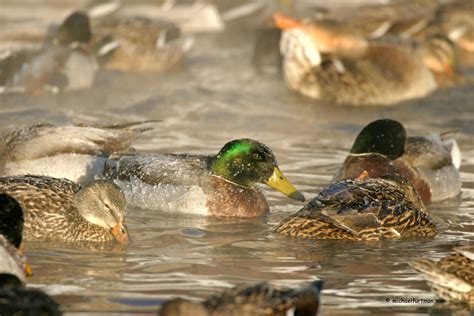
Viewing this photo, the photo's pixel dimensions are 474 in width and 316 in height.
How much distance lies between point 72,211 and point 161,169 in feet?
4.52

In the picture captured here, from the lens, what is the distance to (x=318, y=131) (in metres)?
14.2

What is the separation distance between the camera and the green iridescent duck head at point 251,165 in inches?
422

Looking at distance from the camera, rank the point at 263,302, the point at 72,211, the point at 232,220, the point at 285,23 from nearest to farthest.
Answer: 1. the point at 263,302
2. the point at 72,211
3. the point at 232,220
4. the point at 285,23

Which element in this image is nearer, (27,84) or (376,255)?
(376,255)

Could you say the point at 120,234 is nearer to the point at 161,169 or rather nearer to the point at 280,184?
the point at 161,169

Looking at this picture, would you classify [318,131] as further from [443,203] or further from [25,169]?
[25,169]

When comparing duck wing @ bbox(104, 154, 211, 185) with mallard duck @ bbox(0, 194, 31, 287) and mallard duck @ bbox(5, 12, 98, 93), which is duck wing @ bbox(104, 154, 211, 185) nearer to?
mallard duck @ bbox(0, 194, 31, 287)

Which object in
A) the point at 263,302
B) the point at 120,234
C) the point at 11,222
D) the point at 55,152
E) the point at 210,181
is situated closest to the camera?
the point at 263,302

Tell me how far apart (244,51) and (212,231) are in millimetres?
9368

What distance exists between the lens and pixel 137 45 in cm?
1759

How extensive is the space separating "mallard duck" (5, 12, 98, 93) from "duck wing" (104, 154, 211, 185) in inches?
184

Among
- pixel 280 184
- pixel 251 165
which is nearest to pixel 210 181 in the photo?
pixel 251 165

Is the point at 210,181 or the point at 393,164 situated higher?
the point at 210,181

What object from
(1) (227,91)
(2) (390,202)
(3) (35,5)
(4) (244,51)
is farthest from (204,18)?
(2) (390,202)
